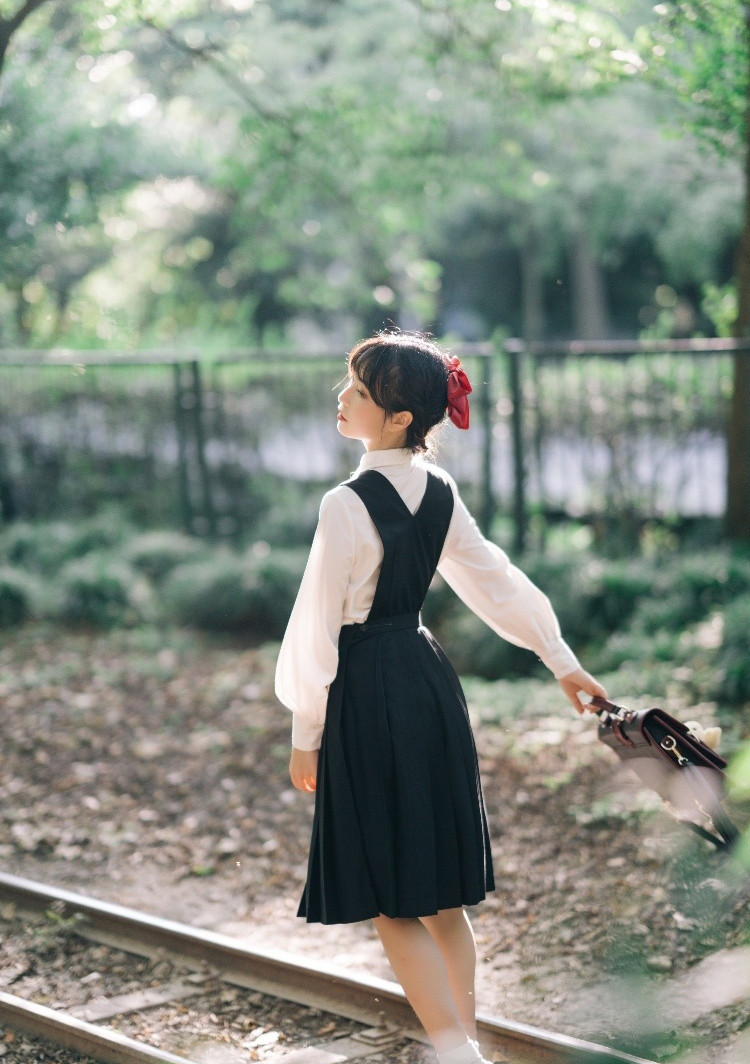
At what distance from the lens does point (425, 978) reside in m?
3.27

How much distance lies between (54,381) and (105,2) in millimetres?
5461

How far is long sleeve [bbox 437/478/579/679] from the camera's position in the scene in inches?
141

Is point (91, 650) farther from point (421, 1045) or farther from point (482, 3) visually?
point (421, 1045)

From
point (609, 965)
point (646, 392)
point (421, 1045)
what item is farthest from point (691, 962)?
point (646, 392)

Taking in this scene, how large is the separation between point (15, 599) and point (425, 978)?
295 inches

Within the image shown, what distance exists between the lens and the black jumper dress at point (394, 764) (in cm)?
331

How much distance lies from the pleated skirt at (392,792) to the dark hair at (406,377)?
2.00ft

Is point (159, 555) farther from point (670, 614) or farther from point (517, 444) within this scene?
point (670, 614)

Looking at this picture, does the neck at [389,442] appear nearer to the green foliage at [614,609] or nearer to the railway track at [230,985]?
the railway track at [230,985]

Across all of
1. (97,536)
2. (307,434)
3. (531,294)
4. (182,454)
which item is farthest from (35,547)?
(531,294)

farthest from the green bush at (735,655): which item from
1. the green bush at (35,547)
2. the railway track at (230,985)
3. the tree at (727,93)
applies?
the green bush at (35,547)

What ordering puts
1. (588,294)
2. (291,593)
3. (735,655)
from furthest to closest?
(588,294)
(291,593)
(735,655)

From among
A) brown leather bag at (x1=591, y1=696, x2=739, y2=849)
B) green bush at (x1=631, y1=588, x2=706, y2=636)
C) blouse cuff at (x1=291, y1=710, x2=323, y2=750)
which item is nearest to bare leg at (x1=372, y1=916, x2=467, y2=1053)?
blouse cuff at (x1=291, y1=710, x2=323, y2=750)

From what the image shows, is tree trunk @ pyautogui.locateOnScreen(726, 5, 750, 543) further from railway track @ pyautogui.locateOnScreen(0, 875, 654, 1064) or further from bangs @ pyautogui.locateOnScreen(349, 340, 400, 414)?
bangs @ pyautogui.locateOnScreen(349, 340, 400, 414)
